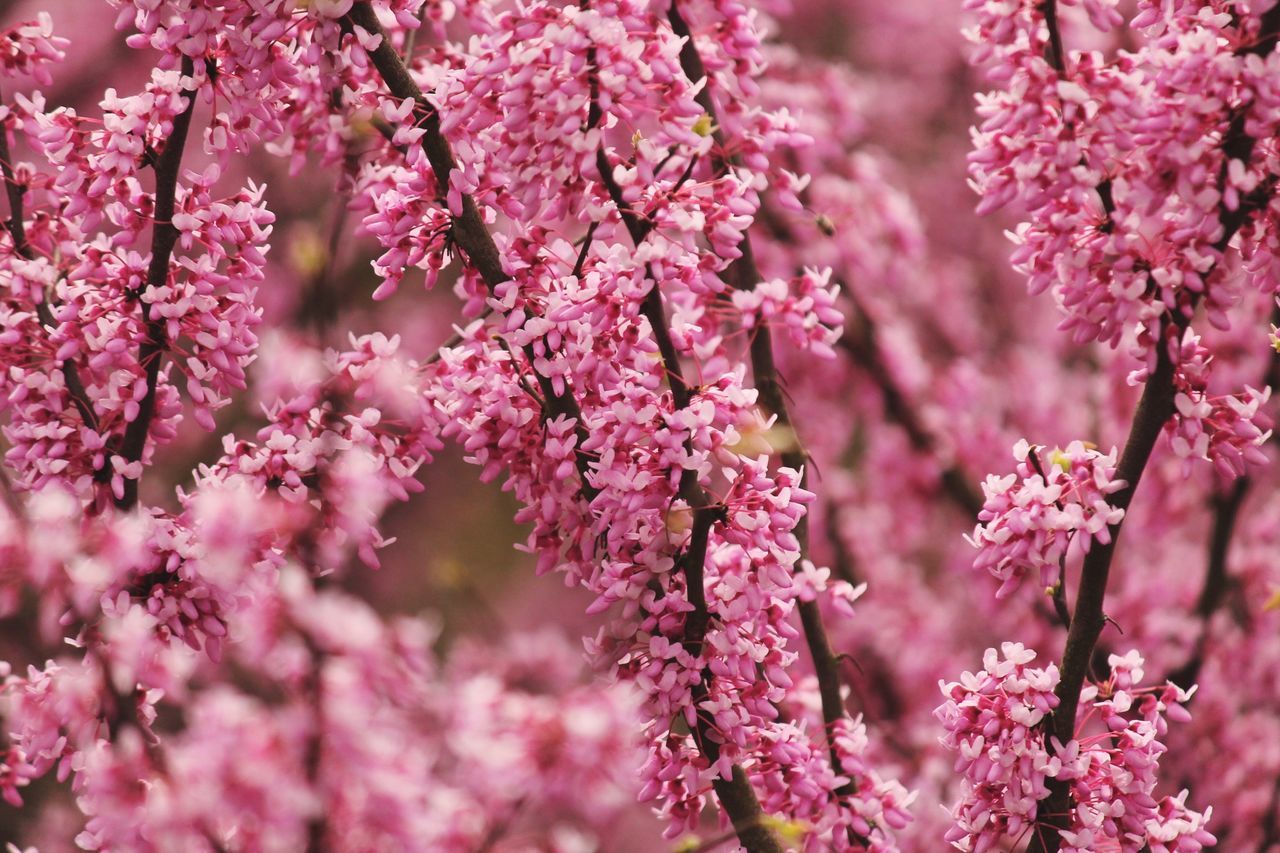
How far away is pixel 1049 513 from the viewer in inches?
96.3

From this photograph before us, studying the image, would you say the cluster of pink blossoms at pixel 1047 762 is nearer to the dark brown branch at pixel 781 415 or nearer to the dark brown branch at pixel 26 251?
the dark brown branch at pixel 781 415

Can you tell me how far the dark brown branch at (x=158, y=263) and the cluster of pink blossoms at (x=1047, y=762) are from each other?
1.77 meters

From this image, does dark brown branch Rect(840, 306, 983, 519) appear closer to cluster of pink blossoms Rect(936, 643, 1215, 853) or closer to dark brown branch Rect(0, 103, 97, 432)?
cluster of pink blossoms Rect(936, 643, 1215, 853)

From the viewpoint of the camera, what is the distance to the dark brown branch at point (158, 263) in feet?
8.32

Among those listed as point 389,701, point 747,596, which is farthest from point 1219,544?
point 389,701

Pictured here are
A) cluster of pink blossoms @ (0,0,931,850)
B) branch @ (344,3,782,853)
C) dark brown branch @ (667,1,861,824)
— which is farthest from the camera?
dark brown branch @ (667,1,861,824)

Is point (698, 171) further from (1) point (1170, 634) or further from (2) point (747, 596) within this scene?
(1) point (1170, 634)

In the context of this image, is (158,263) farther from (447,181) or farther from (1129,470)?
(1129,470)

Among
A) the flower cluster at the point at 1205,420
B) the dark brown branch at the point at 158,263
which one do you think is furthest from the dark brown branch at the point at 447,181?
the flower cluster at the point at 1205,420

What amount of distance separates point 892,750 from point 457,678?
5.50 feet

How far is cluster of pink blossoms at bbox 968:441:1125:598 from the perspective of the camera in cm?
244

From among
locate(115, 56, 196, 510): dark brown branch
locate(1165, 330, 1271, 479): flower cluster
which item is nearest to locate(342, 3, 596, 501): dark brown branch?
locate(115, 56, 196, 510): dark brown branch

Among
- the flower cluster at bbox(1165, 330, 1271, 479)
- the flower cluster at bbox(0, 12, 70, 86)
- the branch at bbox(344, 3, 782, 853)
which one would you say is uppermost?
the flower cluster at bbox(1165, 330, 1271, 479)

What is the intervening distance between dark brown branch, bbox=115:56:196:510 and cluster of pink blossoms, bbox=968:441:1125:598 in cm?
176
